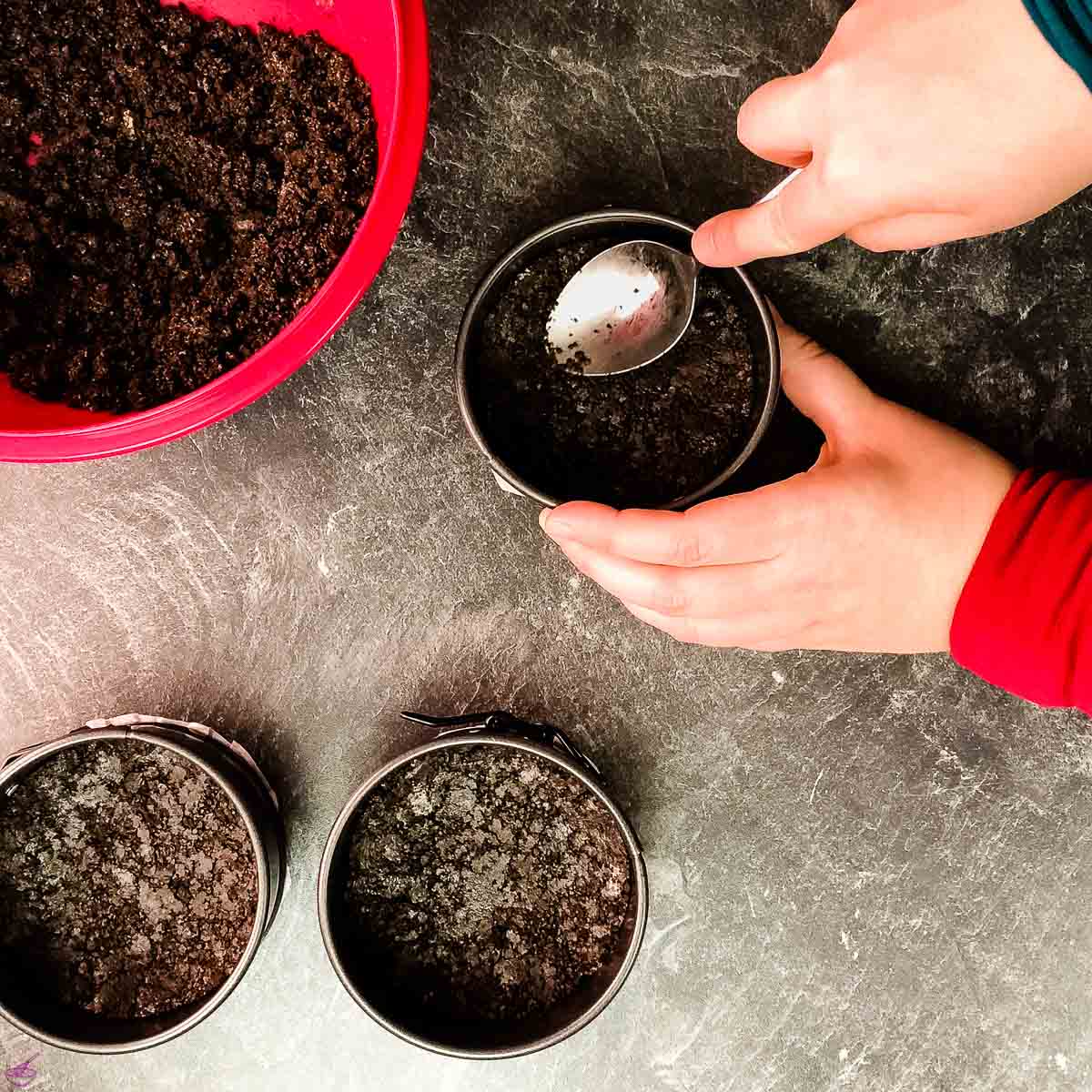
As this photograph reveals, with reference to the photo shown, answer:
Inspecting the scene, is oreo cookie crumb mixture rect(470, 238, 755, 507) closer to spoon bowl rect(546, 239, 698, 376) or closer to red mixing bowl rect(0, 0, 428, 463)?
spoon bowl rect(546, 239, 698, 376)

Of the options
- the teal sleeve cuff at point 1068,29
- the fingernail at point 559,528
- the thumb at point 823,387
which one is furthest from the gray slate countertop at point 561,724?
the teal sleeve cuff at point 1068,29

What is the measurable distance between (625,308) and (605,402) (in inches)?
3.5

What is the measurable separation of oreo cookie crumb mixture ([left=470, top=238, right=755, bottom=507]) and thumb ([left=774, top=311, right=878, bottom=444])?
0.06m

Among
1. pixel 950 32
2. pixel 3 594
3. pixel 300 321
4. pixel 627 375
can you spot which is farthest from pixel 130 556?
pixel 950 32

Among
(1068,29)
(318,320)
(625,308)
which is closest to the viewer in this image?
(1068,29)

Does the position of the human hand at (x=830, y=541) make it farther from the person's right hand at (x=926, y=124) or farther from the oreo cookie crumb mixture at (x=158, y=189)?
the oreo cookie crumb mixture at (x=158, y=189)

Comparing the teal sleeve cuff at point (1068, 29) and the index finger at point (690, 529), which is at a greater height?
the teal sleeve cuff at point (1068, 29)

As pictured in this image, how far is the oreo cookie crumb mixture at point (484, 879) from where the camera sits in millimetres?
879

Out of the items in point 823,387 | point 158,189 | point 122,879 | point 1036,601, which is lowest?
point 122,879

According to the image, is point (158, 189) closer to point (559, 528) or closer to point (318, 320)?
point (318, 320)

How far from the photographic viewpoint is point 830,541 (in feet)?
2.64

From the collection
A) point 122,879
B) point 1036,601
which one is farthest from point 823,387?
point 122,879

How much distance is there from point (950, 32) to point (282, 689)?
0.83m

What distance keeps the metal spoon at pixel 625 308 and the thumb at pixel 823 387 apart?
0.12 metres
